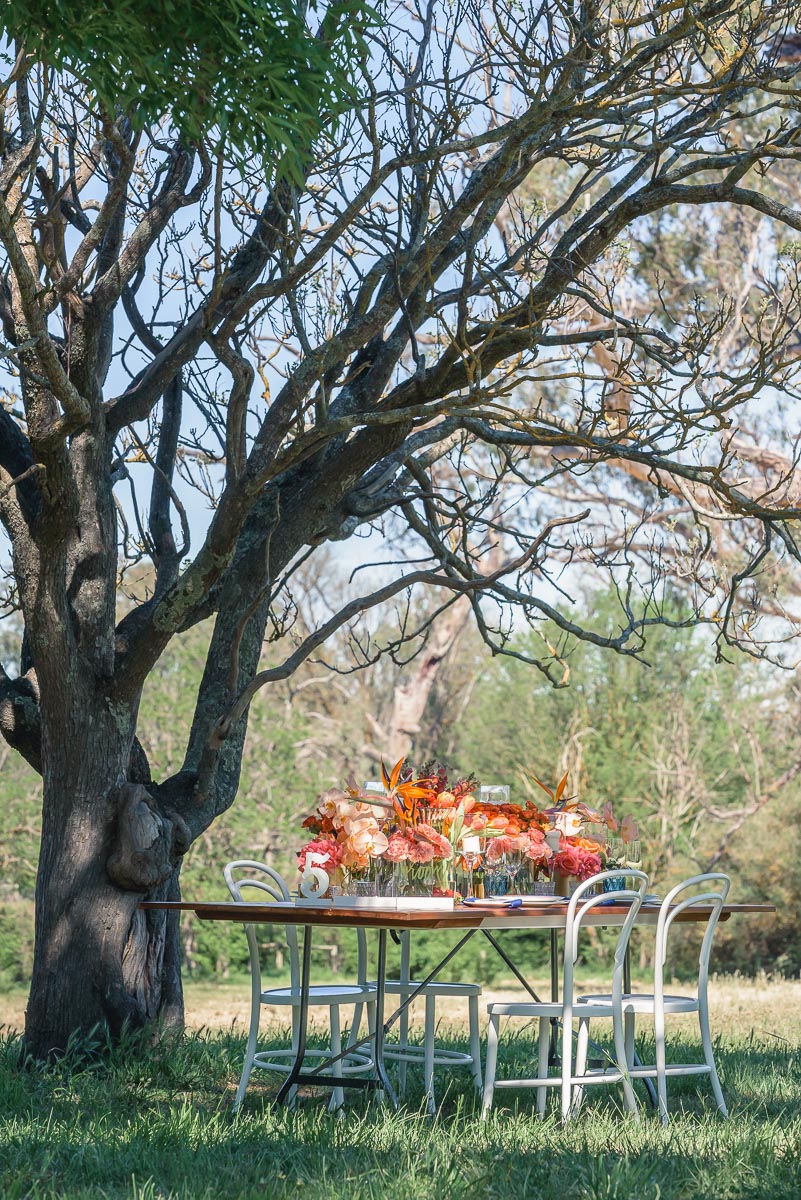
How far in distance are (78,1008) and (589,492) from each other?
12811mm

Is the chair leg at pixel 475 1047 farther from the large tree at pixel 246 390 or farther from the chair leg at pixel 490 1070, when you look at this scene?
the large tree at pixel 246 390

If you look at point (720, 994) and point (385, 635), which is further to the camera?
point (385, 635)

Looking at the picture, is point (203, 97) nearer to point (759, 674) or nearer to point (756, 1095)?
point (756, 1095)

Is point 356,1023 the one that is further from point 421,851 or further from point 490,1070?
point 421,851

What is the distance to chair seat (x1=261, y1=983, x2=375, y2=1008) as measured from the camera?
548cm

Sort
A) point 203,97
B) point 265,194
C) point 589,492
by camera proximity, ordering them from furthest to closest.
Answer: point 589,492, point 265,194, point 203,97

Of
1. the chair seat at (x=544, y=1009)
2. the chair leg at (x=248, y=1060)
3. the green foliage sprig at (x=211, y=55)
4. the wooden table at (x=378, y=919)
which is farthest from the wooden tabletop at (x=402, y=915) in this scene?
the green foliage sprig at (x=211, y=55)

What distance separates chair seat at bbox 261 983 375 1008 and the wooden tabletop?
1.67 feet

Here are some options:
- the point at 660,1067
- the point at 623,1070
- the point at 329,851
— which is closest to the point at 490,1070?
the point at 623,1070

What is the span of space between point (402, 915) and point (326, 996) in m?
1.17

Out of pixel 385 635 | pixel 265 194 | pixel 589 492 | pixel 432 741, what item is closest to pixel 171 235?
pixel 265 194

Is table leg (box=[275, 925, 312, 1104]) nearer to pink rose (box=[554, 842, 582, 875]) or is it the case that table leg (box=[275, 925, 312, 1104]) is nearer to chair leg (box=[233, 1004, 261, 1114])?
chair leg (box=[233, 1004, 261, 1114])

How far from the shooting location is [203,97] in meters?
4.18

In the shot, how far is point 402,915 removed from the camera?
4.56m
